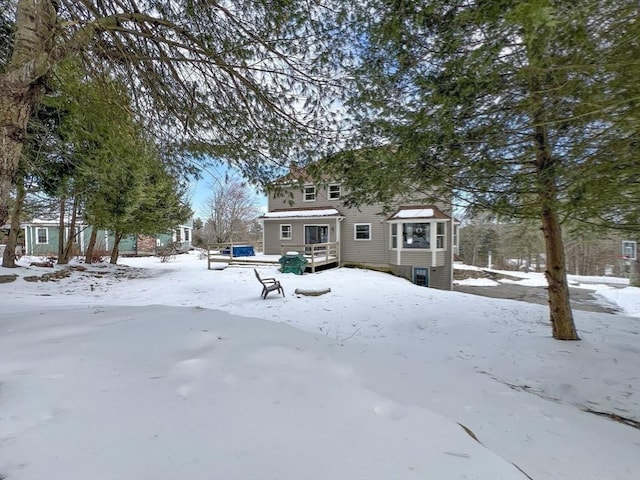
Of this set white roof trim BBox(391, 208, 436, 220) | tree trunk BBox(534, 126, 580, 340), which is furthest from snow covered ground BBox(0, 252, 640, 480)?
white roof trim BBox(391, 208, 436, 220)

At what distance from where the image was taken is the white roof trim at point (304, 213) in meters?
16.4

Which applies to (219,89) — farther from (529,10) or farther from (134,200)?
(134,200)

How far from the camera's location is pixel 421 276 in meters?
15.8

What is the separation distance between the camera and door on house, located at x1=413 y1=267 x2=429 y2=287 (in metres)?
15.6

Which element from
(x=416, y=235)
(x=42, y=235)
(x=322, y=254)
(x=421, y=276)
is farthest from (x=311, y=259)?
(x=42, y=235)

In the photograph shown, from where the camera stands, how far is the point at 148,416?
1.83 metres

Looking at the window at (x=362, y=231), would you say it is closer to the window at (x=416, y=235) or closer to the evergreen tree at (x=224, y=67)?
the window at (x=416, y=235)

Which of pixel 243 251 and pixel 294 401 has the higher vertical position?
pixel 243 251

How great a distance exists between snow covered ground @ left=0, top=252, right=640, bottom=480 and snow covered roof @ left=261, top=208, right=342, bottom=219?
11283 mm

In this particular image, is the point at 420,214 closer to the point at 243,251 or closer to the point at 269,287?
the point at 269,287

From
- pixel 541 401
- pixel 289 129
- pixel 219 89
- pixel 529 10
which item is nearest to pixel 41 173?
pixel 219 89

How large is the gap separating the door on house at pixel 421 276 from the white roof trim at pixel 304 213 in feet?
16.0

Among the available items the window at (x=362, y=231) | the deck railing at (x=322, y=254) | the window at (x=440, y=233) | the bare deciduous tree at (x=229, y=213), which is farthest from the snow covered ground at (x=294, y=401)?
the bare deciduous tree at (x=229, y=213)

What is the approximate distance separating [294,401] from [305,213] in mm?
15024
